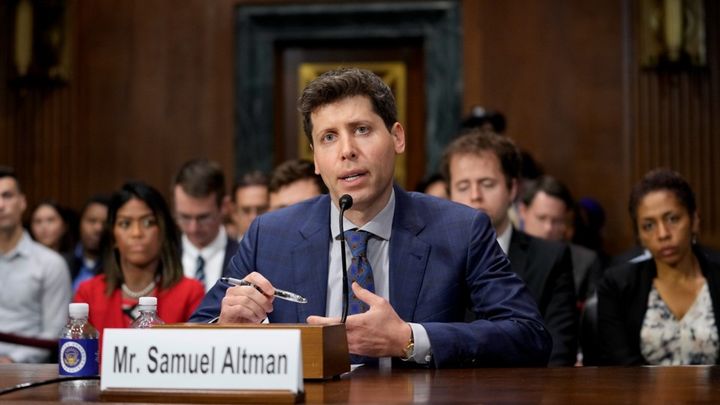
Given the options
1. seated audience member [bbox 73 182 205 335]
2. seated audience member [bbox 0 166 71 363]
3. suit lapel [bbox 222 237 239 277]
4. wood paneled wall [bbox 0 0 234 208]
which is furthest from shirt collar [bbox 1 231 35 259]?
wood paneled wall [bbox 0 0 234 208]

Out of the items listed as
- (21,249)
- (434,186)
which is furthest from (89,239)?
(434,186)

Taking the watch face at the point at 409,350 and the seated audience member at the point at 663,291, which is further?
the seated audience member at the point at 663,291

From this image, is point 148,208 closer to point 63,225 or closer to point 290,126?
point 63,225

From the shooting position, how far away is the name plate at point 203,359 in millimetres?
1990

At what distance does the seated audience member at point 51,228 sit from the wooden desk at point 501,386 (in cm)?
470

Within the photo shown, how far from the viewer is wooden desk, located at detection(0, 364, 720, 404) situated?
2.03 m

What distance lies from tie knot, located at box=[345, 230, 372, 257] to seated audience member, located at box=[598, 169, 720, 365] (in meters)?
1.69

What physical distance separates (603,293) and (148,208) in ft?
6.22

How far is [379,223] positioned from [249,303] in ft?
1.80

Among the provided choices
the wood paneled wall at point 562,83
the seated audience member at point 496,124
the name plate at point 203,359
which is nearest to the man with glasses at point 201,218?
the seated audience member at point 496,124

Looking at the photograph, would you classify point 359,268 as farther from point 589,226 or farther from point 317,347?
point 589,226

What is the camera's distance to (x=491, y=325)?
9.00 ft

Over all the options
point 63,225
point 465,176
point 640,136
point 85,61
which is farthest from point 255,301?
point 85,61

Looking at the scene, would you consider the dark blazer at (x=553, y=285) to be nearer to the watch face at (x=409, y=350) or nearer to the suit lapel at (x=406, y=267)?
the suit lapel at (x=406, y=267)
